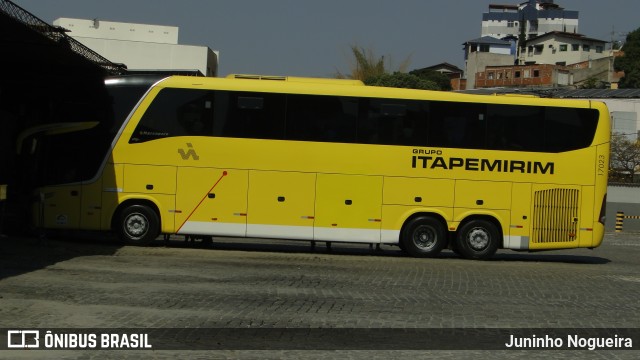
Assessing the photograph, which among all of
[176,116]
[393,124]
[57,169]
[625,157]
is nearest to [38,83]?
[57,169]

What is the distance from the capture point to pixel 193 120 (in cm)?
1836

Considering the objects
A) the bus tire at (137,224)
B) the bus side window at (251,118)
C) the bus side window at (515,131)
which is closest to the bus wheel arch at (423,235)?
the bus side window at (515,131)

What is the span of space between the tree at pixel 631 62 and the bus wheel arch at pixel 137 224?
303 feet

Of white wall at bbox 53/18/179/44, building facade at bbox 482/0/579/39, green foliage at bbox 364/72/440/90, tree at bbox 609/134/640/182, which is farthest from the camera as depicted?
building facade at bbox 482/0/579/39

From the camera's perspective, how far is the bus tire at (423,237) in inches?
731

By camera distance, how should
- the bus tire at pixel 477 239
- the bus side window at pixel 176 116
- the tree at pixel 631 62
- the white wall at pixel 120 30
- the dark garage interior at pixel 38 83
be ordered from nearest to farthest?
the dark garage interior at pixel 38 83
the bus side window at pixel 176 116
the bus tire at pixel 477 239
the white wall at pixel 120 30
the tree at pixel 631 62

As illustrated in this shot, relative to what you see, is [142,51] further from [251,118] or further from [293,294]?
[293,294]

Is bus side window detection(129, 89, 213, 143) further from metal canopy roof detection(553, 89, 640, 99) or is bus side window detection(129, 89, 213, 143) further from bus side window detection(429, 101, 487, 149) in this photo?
metal canopy roof detection(553, 89, 640, 99)

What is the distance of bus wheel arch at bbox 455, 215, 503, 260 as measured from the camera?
1873cm

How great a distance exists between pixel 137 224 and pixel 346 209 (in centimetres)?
471

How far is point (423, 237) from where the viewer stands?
61.3ft

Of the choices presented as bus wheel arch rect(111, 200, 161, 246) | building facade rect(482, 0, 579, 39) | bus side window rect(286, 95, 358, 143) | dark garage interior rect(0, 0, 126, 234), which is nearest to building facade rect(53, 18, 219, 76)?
dark garage interior rect(0, 0, 126, 234)

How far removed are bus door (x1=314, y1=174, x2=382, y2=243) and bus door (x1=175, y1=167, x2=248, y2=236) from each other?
1.73m

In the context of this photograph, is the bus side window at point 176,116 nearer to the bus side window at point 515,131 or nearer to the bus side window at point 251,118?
the bus side window at point 251,118
